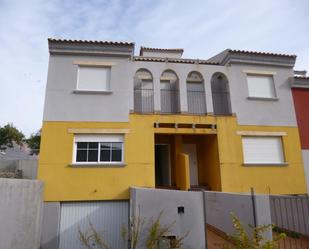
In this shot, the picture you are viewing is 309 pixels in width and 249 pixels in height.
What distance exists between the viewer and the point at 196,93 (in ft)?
51.5

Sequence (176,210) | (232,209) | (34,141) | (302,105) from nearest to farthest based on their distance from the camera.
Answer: (232,209) < (176,210) < (302,105) < (34,141)

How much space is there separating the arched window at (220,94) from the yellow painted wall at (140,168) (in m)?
1.16

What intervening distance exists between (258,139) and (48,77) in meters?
11.6

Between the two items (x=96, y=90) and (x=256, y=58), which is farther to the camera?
(x=256, y=58)

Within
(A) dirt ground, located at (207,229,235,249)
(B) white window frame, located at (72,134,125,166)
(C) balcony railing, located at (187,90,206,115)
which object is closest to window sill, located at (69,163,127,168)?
(B) white window frame, located at (72,134,125,166)

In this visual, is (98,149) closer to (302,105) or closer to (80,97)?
(80,97)

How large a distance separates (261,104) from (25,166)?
18109 mm

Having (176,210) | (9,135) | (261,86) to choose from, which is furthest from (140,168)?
(9,135)

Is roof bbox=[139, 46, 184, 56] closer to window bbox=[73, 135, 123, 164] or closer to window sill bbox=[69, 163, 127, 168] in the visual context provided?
window bbox=[73, 135, 123, 164]

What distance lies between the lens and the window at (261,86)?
50.0ft

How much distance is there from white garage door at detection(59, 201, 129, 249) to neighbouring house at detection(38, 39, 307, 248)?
45 mm

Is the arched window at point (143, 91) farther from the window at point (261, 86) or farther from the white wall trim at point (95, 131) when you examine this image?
the window at point (261, 86)

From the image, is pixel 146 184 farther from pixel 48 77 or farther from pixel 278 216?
pixel 48 77

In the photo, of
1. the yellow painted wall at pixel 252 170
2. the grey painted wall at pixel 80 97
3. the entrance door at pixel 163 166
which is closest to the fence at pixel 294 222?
the yellow painted wall at pixel 252 170
